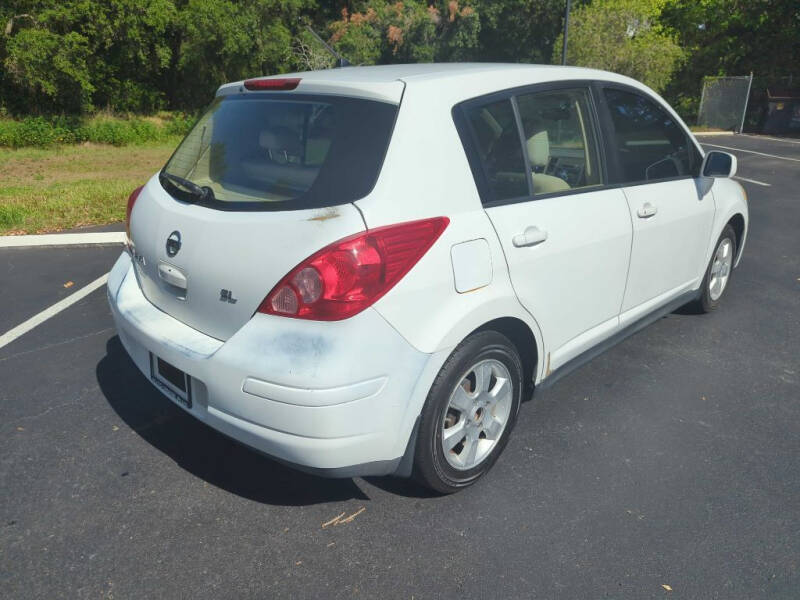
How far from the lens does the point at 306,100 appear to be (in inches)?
104

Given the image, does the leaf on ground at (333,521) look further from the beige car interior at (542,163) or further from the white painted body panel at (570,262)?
the beige car interior at (542,163)

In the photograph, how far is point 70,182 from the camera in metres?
13.8

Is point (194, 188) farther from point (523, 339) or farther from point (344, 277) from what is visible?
point (523, 339)

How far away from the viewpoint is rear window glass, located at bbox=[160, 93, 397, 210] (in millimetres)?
2355

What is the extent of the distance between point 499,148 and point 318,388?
1.30 m

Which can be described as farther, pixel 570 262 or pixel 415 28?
pixel 415 28

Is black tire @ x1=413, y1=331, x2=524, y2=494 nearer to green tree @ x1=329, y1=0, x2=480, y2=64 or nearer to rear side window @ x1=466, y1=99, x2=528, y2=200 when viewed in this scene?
rear side window @ x1=466, y1=99, x2=528, y2=200

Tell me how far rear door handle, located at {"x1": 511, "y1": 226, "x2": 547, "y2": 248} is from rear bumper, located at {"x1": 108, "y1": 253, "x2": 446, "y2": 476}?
2.03 ft

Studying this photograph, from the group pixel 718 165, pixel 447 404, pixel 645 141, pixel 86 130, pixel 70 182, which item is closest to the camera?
pixel 447 404

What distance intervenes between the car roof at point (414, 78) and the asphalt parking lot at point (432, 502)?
1670mm

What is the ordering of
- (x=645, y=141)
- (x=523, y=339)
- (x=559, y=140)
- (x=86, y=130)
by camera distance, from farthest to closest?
(x=86, y=130), (x=645, y=141), (x=559, y=140), (x=523, y=339)

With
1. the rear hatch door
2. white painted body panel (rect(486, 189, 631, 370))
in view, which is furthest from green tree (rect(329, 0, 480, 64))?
the rear hatch door

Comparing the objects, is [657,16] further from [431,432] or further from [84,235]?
[431,432]

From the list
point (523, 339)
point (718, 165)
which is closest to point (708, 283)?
point (718, 165)
